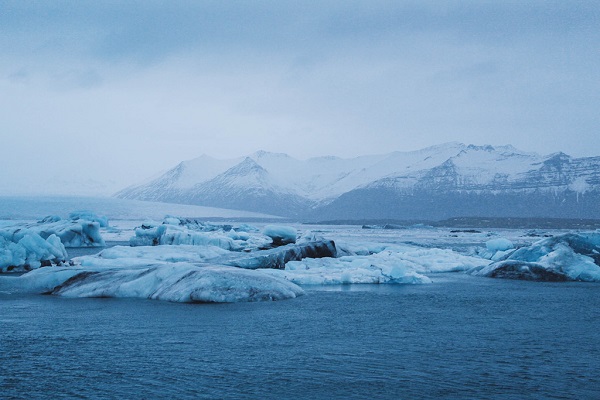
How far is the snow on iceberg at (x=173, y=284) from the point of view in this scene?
1309 centimetres

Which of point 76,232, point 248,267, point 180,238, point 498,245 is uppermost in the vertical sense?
point 498,245

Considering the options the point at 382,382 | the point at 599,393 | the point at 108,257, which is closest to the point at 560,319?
the point at 599,393

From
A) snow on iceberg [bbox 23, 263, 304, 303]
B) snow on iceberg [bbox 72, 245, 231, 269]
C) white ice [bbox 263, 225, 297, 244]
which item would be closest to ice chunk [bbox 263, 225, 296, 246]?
white ice [bbox 263, 225, 297, 244]

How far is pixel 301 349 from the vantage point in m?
8.75

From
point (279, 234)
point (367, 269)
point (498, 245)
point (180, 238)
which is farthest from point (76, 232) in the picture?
point (498, 245)

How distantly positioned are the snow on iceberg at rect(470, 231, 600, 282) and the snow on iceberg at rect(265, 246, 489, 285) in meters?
1.70

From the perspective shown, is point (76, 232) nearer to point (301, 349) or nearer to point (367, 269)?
point (367, 269)

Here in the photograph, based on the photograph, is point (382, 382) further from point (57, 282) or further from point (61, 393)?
point (57, 282)

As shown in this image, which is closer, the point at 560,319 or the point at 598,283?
the point at 560,319

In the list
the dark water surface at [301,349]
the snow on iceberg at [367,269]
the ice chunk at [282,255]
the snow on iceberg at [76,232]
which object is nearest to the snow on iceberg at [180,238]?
the snow on iceberg at [76,232]

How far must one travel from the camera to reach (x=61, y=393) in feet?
21.5

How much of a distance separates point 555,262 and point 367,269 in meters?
5.88

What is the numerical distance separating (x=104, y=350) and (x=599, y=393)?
603cm

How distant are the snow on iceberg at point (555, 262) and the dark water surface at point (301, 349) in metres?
5.45
